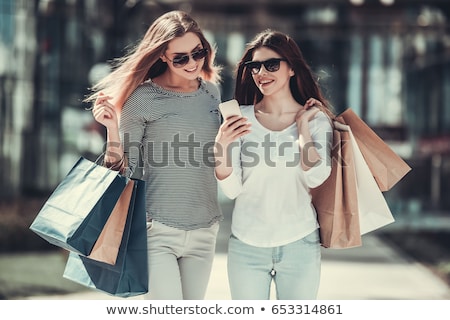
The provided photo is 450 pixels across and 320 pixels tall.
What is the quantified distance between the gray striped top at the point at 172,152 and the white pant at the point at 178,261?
53 mm

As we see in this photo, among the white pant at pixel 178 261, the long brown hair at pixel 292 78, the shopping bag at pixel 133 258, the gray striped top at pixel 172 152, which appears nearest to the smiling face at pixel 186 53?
the gray striped top at pixel 172 152

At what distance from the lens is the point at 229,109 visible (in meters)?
3.79

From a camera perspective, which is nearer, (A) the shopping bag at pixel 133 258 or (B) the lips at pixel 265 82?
(A) the shopping bag at pixel 133 258

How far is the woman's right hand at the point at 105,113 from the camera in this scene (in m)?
3.89

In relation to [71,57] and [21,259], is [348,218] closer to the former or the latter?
[21,259]

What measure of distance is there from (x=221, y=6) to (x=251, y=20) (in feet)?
3.37

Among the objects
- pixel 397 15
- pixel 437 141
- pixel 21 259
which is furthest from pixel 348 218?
pixel 437 141

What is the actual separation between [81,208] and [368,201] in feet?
4.52

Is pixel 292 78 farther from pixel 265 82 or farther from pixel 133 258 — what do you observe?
pixel 133 258

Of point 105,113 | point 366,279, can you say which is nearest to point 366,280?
point 366,279

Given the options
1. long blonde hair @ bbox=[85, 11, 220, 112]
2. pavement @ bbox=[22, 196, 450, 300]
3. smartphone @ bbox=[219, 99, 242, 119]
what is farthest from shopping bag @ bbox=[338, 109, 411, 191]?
pavement @ bbox=[22, 196, 450, 300]

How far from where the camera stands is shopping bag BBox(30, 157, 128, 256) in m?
3.72

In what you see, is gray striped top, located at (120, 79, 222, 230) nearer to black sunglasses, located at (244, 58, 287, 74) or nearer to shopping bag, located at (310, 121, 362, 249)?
black sunglasses, located at (244, 58, 287, 74)

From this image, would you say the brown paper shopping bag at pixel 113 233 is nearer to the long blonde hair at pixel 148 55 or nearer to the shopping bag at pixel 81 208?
the shopping bag at pixel 81 208
